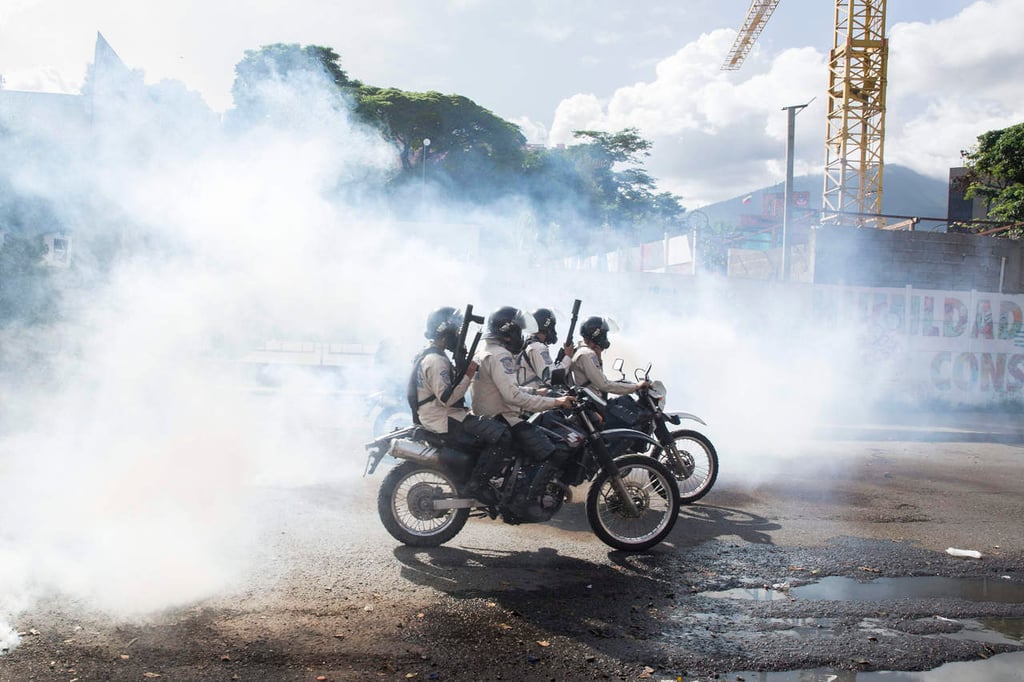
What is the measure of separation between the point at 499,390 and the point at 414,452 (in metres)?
0.75

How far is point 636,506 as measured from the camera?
18.7 ft

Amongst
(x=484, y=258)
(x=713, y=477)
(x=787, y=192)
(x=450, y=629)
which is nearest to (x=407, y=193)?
(x=484, y=258)

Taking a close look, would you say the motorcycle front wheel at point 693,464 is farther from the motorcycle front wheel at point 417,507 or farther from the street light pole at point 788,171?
the street light pole at point 788,171

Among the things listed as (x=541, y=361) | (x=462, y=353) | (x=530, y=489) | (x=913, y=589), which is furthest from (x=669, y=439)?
(x=913, y=589)

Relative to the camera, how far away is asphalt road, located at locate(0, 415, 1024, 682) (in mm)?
3766

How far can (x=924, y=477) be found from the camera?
29.9 feet

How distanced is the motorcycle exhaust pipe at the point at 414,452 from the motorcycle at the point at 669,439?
2.13 m

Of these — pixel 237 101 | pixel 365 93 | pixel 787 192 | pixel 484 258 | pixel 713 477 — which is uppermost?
pixel 365 93

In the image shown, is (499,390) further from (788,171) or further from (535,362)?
(788,171)

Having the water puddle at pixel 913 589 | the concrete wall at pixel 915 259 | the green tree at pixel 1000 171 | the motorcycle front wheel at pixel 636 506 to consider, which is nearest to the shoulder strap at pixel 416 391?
the motorcycle front wheel at pixel 636 506

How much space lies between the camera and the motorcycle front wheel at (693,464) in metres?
7.34

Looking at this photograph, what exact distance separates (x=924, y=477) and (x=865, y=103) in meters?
43.2

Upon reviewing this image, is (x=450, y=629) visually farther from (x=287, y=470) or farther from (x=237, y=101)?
(x=237, y=101)

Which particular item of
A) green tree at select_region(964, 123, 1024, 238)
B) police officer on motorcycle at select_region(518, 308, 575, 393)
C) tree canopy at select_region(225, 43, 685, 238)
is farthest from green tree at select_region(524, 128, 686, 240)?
police officer on motorcycle at select_region(518, 308, 575, 393)
